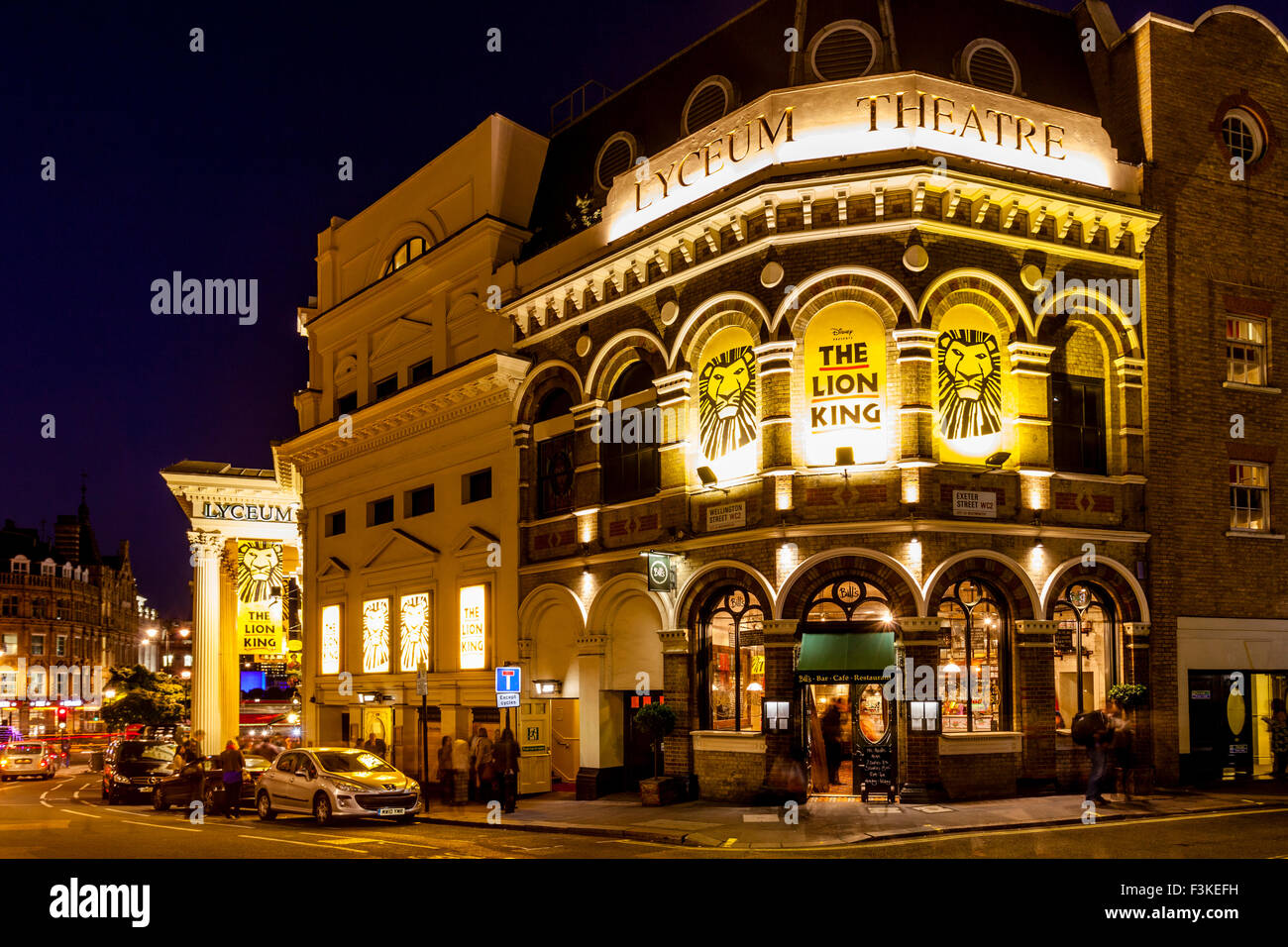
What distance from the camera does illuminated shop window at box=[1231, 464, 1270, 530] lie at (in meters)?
24.4

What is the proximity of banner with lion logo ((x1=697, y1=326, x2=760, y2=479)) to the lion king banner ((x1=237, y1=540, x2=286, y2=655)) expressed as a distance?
2199 centimetres

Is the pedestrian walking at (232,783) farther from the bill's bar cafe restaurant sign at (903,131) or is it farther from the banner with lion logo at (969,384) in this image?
the banner with lion logo at (969,384)

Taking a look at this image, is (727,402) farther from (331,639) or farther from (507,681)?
(331,639)

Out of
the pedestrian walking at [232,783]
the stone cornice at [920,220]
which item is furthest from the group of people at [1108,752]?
the pedestrian walking at [232,783]

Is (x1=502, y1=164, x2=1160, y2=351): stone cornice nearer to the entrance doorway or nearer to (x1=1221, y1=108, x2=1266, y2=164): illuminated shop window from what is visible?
(x1=1221, y1=108, x2=1266, y2=164): illuminated shop window

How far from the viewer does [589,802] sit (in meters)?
24.4

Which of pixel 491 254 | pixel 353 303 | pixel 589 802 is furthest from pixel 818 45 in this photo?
pixel 353 303

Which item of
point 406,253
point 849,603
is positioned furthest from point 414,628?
point 849,603

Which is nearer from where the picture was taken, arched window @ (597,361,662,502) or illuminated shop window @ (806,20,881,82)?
illuminated shop window @ (806,20,881,82)

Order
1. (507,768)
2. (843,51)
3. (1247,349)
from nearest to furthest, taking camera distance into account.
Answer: (843,51)
(507,768)
(1247,349)

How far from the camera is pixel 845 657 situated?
20891 millimetres

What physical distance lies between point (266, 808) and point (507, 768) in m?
4.94

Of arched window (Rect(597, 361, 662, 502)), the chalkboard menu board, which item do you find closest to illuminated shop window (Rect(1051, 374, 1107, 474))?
the chalkboard menu board

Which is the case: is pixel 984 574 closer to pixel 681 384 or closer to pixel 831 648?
pixel 831 648
